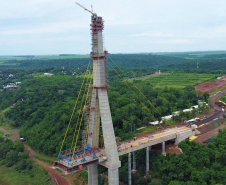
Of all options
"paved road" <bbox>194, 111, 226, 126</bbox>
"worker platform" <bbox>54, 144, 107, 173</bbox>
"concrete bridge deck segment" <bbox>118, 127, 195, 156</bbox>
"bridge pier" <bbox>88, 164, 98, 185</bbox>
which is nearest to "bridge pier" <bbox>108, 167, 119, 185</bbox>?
"worker platform" <bbox>54, 144, 107, 173</bbox>

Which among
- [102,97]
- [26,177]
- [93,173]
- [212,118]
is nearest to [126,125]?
[93,173]

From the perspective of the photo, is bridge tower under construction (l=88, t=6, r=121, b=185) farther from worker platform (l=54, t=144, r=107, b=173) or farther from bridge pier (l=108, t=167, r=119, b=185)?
worker platform (l=54, t=144, r=107, b=173)

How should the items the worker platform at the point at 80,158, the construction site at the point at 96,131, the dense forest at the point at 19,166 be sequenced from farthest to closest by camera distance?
1. the dense forest at the point at 19,166
2. the construction site at the point at 96,131
3. the worker platform at the point at 80,158

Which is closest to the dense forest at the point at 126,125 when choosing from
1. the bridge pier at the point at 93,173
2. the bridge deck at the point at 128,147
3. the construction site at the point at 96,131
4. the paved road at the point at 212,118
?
the bridge deck at the point at 128,147

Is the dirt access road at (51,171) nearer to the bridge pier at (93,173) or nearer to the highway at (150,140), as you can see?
the bridge pier at (93,173)

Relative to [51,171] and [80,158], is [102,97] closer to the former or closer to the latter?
[80,158]

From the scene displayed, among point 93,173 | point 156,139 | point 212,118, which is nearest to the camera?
point 93,173
